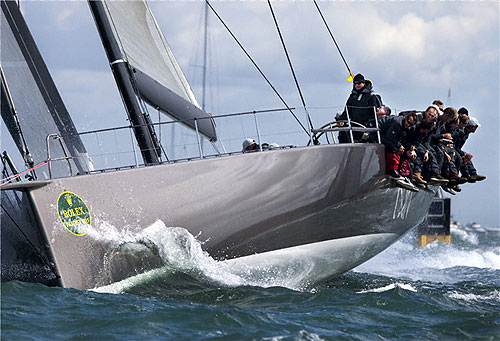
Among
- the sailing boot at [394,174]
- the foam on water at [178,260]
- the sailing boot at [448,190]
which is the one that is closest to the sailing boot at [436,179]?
the sailing boot at [448,190]

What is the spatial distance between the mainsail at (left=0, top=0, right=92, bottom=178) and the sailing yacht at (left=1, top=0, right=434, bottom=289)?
2cm

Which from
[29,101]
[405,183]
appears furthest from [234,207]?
[29,101]

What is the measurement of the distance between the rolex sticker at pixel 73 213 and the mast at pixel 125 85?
66.6 inches

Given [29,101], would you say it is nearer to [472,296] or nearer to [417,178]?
[417,178]

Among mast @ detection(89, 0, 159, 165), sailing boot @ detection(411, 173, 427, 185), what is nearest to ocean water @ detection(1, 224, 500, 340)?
sailing boot @ detection(411, 173, 427, 185)

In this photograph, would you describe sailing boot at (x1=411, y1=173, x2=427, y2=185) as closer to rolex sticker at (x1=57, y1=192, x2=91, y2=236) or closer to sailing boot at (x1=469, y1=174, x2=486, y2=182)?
sailing boot at (x1=469, y1=174, x2=486, y2=182)

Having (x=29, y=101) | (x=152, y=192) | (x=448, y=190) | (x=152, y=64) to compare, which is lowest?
(x=448, y=190)

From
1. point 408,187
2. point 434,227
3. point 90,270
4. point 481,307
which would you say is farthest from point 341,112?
point 434,227

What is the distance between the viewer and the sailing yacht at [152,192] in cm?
684

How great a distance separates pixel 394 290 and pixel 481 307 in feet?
3.17

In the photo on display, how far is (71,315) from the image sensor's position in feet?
18.9

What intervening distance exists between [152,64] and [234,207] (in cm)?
246

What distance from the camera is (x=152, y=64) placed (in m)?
9.00

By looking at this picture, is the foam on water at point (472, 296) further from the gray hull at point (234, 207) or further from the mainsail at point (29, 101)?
the mainsail at point (29, 101)
